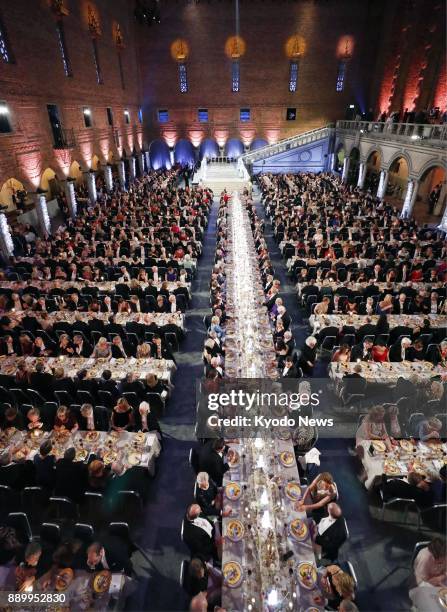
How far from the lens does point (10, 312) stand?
34.0 feet

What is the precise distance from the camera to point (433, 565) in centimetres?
433

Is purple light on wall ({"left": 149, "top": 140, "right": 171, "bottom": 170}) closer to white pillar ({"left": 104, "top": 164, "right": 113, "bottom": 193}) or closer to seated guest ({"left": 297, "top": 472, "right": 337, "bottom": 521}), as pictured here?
white pillar ({"left": 104, "top": 164, "right": 113, "bottom": 193})

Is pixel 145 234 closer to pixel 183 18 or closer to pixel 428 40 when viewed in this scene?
pixel 428 40

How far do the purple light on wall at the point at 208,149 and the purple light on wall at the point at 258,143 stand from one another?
383 cm

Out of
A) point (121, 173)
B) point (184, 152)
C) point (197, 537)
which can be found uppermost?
point (184, 152)

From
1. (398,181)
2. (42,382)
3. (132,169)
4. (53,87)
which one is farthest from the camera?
(132,169)

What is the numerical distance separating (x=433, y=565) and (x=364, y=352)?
4.63m

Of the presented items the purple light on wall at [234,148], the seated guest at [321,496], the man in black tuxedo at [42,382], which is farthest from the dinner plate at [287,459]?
the purple light on wall at [234,148]

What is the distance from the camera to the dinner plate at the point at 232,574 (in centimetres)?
424

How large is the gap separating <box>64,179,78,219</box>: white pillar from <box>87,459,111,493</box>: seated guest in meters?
19.8

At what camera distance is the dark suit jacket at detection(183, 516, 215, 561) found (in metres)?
4.75

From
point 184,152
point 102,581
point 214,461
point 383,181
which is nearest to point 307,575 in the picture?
point 214,461

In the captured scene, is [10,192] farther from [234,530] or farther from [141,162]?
[234,530]

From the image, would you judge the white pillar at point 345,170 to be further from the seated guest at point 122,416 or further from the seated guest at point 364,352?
the seated guest at point 122,416
